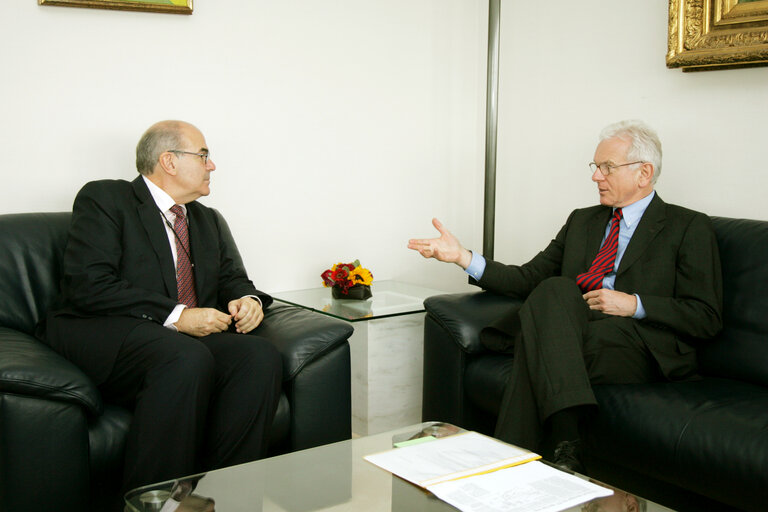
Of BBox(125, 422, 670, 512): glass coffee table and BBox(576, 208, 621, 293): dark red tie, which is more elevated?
BBox(576, 208, 621, 293): dark red tie

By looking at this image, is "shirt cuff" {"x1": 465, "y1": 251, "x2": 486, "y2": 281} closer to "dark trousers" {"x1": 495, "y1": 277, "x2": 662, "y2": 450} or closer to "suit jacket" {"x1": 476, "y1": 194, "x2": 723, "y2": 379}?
"suit jacket" {"x1": 476, "y1": 194, "x2": 723, "y2": 379}

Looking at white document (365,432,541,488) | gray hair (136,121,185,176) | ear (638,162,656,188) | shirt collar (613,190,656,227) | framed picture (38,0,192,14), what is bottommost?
white document (365,432,541,488)

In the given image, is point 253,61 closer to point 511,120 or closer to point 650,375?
point 511,120

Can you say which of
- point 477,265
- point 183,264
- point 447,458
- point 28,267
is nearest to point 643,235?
point 477,265

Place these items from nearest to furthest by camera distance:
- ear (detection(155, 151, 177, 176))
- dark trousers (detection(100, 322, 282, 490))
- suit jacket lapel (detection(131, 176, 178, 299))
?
dark trousers (detection(100, 322, 282, 490)), suit jacket lapel (detection(131, 176, 178, 299)), ear (detection(155, 151, 177, 176))

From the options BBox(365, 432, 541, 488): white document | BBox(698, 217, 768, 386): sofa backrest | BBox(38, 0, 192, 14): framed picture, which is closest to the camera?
BBox(365, 432, 541, 488): white document

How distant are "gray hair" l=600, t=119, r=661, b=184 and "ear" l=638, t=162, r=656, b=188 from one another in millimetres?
15

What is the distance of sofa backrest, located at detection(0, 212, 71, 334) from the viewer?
221cm

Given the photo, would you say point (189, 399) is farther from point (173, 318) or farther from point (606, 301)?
point (606, 301)

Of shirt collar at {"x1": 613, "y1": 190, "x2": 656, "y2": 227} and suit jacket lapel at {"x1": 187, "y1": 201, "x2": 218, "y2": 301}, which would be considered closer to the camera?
suit jacket lapel at {"x1": 187, "y1": 201, "x2": 218, "y2": 301}

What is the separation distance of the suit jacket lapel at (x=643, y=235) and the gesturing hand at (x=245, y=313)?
1250mm

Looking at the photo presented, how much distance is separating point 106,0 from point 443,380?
1896mm

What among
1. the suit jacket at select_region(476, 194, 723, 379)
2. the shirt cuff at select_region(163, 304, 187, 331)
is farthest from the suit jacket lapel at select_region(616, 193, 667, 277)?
the shirt cuff at select_region(163, 304, 187, 331)

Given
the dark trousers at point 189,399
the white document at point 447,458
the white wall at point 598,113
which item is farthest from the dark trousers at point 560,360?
the white wall at point 598,113
